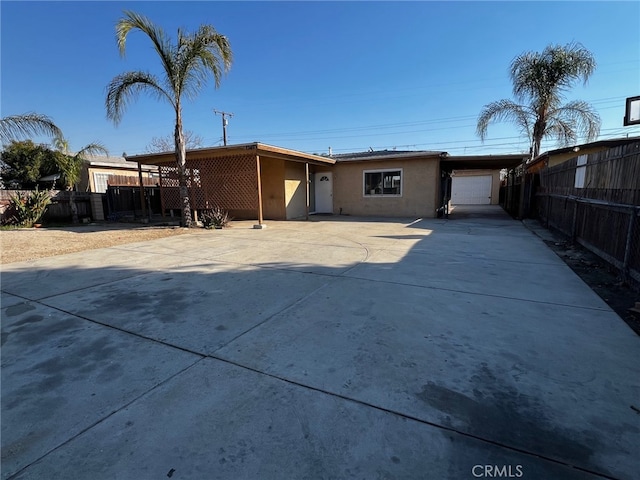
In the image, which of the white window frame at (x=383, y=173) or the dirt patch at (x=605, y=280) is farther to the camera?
the white window frame at (x=383, y=173)

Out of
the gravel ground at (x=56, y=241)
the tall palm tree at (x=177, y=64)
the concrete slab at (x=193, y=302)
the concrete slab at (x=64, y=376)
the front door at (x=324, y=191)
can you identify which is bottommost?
the concrete slab at (x=64, y=376)

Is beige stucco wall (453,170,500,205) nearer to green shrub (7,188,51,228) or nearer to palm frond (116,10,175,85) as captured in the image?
palm frond (116,10,175,85)

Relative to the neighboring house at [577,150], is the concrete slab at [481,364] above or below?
below

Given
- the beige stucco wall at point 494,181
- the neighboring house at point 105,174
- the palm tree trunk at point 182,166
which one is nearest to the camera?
the palm tree trunk at point 182,166

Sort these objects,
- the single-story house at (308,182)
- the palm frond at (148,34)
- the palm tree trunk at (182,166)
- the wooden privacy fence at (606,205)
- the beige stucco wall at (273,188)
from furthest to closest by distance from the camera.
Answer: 1. the beige stucco wall at (273,188)
2. the single-story house at (308,182)
3. the palm tree trunk at (182,166)
4. the palm frond at (148,34)
5. the wooden privacy fence at (606,205)

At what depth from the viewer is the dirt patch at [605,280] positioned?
3.46 m

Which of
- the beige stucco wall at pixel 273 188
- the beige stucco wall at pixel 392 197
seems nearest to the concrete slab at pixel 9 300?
the beige stucco wall at pixel 273 188

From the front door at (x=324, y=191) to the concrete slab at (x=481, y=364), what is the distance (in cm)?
1280

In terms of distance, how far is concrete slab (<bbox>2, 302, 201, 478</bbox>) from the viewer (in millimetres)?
1784

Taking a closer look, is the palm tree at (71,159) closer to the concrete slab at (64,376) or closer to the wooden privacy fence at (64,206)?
the wooden privacy fence at (64,206)

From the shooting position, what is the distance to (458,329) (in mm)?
3006

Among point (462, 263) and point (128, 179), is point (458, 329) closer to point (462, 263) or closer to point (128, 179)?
point (462, 263)

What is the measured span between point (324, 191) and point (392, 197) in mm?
3522

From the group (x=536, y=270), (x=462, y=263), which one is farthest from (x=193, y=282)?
(x=536, y=270)
